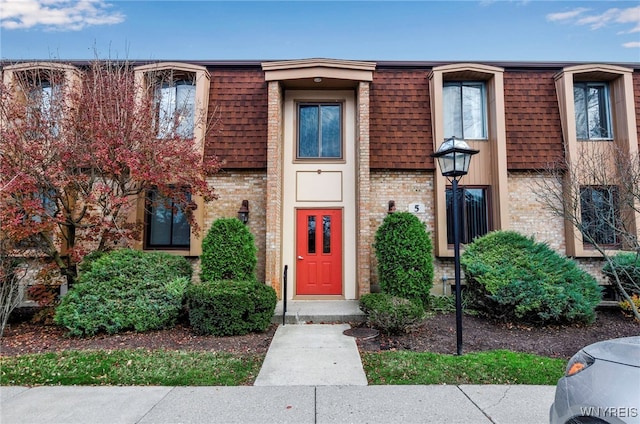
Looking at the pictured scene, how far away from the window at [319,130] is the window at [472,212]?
3.39 metres

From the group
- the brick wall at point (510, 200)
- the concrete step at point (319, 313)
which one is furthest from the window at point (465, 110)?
the concrete step at point (319, 313)

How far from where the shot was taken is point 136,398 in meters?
3.99

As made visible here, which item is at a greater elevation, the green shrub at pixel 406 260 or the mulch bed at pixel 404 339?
the green shrub at pixel 406 260

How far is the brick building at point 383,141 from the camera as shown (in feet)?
29.9

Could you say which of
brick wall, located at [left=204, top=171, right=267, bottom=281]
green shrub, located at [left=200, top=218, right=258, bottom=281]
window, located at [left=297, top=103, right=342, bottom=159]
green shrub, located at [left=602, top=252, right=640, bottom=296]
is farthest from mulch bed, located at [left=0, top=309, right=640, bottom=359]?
window, located at [left=297, top=103, right=342, bottom=159]

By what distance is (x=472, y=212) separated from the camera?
31.4 feet

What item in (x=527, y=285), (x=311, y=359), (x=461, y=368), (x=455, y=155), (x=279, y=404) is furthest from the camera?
(x=527, y=285)

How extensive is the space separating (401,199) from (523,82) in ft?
15.8

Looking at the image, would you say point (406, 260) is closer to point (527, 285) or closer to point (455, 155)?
point (527, 285)

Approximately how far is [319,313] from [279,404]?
3698mm

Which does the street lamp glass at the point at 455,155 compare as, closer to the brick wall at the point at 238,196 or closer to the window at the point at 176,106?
the brick wall at the point at 238,196

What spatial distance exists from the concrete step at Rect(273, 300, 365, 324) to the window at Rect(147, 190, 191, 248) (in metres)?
3.32

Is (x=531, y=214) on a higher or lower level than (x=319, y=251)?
higher

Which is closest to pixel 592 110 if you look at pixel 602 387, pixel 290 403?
pixel 602 387
